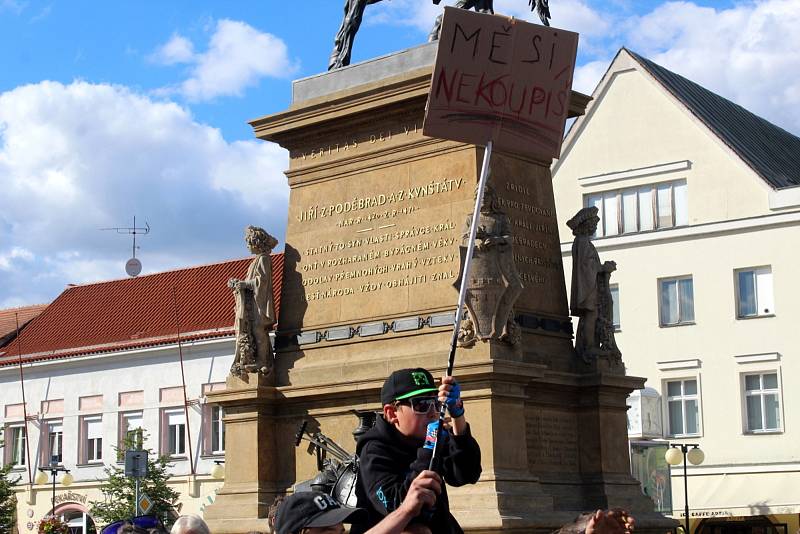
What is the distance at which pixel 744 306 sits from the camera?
136ft

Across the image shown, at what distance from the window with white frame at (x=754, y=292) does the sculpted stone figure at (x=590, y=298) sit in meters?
25.8

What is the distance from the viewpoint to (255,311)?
1666cm

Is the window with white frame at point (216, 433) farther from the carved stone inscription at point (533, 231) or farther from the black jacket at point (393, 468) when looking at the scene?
the black jacket at point (393, 468)

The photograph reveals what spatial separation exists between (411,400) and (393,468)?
1.06 ft

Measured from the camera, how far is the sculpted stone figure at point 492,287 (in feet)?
47.8

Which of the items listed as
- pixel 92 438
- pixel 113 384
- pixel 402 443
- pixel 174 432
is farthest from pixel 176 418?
pixel 402 443

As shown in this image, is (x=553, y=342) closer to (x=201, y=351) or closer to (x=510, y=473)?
(x=510, y=473)

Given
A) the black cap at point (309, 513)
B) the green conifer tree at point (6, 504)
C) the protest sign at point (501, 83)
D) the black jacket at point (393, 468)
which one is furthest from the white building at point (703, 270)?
the black cap at point (309, 513)

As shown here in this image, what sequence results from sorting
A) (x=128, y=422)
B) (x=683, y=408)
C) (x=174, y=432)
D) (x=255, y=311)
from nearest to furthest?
(x=255, y=311), (x=683, y=408), (x=174, y=432), (x=128, y=422)

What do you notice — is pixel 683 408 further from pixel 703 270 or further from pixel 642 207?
pixel 642 207

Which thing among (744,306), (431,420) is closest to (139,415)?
(744,306)

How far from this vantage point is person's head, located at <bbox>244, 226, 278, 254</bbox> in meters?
16.8

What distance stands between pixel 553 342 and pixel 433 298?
1.26 m

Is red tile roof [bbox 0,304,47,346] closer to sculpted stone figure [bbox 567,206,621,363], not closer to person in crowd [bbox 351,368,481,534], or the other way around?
sculpted stone figure [bbox 567,206,621,363]
